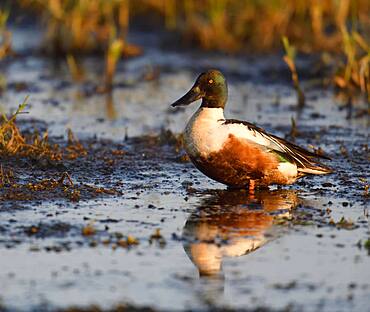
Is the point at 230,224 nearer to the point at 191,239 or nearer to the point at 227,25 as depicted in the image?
the point at 191,239

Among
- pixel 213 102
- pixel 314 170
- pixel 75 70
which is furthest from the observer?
pixel 75 70

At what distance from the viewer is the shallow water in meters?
4.52

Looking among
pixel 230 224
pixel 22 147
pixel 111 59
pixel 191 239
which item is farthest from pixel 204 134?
pixel 111 59

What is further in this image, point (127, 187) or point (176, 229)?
point (127, 187)

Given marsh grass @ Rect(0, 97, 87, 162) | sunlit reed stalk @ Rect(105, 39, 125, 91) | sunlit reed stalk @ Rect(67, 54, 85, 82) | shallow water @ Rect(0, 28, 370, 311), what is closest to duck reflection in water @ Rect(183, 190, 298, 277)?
shallow water @ Rect(0, 28, 370, 311)

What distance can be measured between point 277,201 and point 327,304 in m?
2.08

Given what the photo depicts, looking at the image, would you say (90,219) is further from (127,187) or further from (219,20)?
(219,20)

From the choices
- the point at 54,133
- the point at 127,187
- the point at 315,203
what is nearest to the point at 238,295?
the point at 315,203

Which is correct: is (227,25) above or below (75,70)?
above

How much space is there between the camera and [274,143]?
668 cm

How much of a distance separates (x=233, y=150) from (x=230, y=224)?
0.73 m

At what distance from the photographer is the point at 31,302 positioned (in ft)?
14.4

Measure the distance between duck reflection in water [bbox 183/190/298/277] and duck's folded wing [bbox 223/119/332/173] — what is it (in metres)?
0.24

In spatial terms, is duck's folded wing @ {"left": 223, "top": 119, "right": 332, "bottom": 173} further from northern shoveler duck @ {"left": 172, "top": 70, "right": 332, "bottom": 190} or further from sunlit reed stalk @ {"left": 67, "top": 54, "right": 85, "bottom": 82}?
sunlit reed stalk @ {"left": 67, "top": 54, "right": 85, "bottom": 82}
